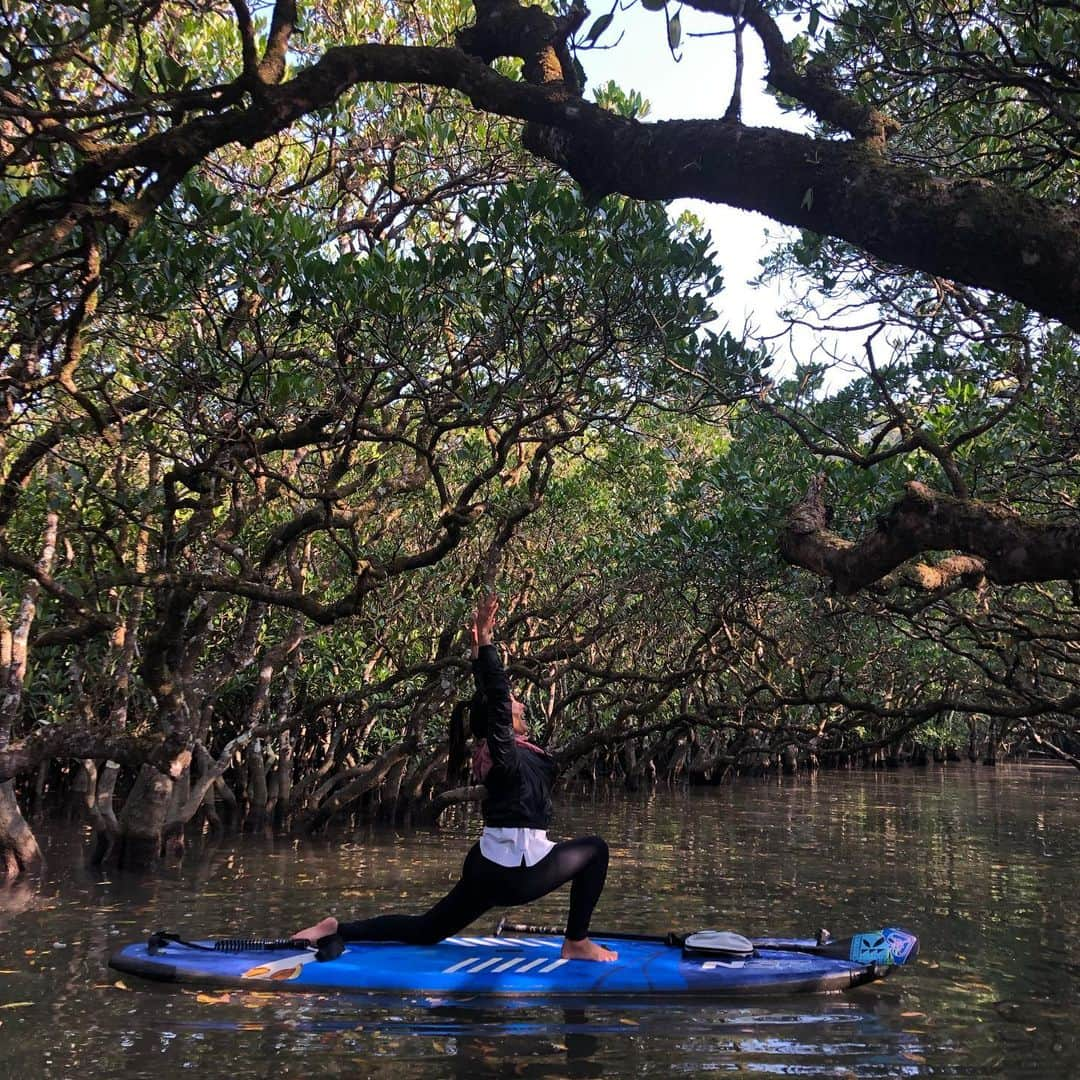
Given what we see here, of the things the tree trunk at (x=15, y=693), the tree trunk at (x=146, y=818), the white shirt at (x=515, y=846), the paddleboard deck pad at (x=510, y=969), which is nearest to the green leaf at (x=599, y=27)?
the white shirt at (x=515, y=846)

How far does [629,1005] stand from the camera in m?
5.78

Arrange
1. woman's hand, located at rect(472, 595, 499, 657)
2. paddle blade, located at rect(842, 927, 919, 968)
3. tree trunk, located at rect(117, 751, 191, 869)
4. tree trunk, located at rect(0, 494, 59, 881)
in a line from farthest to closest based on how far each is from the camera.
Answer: tree trunk, located at rect(117, 751, 191, 869) < tree trunk, located at rect(0, 494, 59, 881) < paddle blade, located at rect(842, 927, 919, 968) < woman's hand, located at rect(472, 595, 499, 657)

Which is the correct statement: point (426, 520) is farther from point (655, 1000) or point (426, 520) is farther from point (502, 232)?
point (655, 1000)

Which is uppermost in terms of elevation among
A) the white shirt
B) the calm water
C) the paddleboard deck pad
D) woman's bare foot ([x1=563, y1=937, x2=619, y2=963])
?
the white shirt

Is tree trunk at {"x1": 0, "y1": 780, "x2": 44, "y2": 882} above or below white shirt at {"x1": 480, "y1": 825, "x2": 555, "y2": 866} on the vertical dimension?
below

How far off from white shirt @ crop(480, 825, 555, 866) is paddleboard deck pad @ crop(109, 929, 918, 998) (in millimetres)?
678

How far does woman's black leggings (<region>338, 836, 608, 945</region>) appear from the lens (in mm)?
5969

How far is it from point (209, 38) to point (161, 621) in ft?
19.4

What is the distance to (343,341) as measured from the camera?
25.2 ft

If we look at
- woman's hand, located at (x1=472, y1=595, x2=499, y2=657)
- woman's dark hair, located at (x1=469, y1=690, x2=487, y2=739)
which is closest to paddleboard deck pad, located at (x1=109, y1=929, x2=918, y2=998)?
woman's dark hair, located at (x1=469, y1=690, x2=487, y2=739)

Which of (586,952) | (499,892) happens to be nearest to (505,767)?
(499,892)

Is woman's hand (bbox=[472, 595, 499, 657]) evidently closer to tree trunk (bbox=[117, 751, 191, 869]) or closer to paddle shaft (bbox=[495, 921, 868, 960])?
paddle shaft (bbox=[495, 921, 868, 960])

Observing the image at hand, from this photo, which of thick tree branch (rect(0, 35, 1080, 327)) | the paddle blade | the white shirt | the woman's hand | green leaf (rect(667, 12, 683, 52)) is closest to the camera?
thick tree branch (rect(0, 35, 1080, 327))

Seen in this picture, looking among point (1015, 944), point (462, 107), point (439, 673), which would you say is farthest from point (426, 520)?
point (1015, 944)
